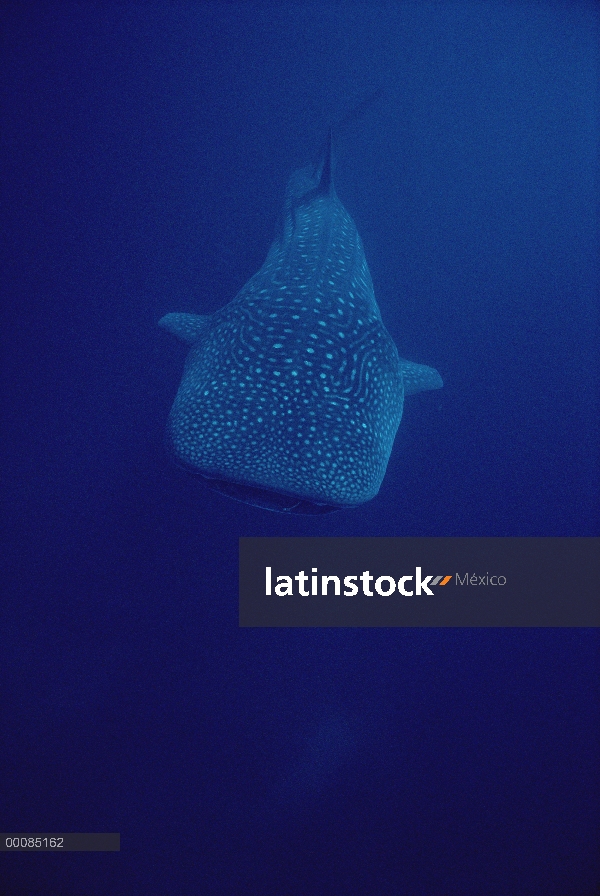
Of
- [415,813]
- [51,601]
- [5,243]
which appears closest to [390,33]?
[5,243]

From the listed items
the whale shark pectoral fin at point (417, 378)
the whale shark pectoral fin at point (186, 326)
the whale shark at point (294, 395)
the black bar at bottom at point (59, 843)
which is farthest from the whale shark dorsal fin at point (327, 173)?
the black bar at bottom at point (59, 843)

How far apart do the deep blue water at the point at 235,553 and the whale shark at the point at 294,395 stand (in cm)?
96

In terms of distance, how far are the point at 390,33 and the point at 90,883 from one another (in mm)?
5617

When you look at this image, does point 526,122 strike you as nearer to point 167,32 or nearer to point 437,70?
point 437,70

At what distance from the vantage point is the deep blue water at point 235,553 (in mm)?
2361

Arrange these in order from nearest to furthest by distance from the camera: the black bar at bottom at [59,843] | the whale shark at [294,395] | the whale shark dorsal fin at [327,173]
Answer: the whale shark at [294,395] → the black bar at bottom at [59,843] → the whale shark dorsal fin at [327,173]

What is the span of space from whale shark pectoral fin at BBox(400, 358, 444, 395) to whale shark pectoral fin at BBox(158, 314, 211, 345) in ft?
3.27

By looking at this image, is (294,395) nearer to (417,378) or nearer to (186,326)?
(417,378)

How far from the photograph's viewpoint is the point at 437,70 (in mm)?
4141

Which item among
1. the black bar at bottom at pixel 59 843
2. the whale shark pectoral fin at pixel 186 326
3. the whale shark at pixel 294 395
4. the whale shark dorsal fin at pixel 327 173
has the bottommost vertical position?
the black bar at bottom at pixel 59 843

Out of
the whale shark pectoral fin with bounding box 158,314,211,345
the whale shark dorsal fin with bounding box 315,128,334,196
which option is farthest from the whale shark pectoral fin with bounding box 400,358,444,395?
the whale shark dorsal fin with bounding box 315,128,334,196

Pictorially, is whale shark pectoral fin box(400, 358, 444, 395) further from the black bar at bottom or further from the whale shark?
the black bar at bottom

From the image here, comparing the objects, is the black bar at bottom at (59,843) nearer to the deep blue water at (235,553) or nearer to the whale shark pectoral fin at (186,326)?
the deep blue water at (235,553)

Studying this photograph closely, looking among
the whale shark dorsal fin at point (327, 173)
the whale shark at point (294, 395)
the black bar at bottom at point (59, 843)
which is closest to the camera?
the whale shark at point (294, 395)
